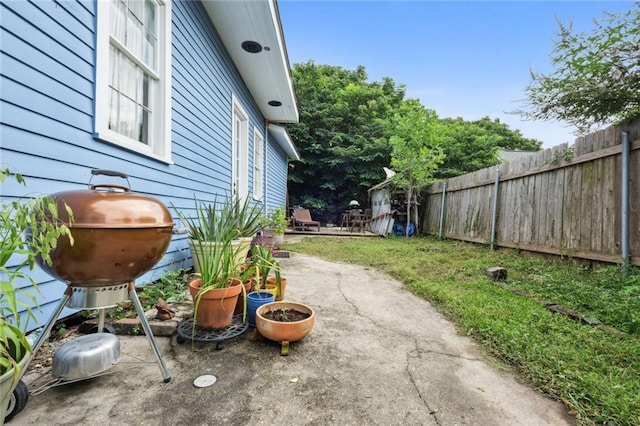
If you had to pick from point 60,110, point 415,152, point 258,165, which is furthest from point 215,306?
point 415,152

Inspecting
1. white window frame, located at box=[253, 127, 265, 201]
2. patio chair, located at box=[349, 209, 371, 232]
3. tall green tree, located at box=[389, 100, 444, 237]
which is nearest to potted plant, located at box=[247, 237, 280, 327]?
white window frame, located at box=[253, 127, 265, 201]

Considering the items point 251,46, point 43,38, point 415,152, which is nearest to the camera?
→ point 43,38

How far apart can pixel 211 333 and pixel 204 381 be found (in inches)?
16.5

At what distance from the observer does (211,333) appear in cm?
186

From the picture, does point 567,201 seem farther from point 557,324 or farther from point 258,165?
point 258,165

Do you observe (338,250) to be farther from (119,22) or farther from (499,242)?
(119,22)

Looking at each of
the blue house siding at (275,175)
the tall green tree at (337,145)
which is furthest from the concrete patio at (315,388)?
the tall green tree at (337,145)

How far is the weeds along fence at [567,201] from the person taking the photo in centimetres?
312

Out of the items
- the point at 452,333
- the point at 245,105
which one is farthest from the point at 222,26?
the point at 452,333

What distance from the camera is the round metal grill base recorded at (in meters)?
1.78

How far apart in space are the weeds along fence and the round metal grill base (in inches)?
156

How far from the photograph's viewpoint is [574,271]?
3387 mm

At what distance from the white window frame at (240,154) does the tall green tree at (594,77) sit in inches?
183

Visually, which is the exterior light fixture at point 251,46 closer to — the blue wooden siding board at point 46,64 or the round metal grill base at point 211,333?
Answer: the blue wooden siding board at point 46,64
